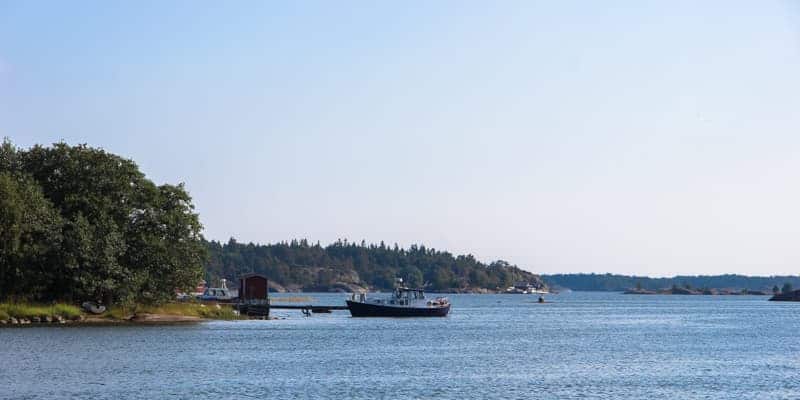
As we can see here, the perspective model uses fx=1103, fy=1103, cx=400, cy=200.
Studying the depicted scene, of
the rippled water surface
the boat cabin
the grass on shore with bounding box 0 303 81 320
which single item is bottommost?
the rippled water surface

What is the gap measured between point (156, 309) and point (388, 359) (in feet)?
134

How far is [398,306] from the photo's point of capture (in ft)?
422

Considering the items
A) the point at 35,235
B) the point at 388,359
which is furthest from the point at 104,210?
the point at 388,359

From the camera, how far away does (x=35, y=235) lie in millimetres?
93938

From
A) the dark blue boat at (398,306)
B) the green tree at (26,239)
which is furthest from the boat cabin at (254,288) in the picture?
the green tree at (26,239)

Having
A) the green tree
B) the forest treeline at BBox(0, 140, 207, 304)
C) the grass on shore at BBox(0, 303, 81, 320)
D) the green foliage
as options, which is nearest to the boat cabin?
the green foliage

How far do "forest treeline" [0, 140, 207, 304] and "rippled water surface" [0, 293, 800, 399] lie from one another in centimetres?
641

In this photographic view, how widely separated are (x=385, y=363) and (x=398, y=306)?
2468 inches

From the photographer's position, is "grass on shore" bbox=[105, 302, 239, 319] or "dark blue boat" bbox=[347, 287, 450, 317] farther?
"dark blue boat" bbox=[347, 287, 450, 317]

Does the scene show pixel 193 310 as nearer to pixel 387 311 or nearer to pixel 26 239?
pixel 26 239

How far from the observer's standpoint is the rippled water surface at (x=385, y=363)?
51.9 metres

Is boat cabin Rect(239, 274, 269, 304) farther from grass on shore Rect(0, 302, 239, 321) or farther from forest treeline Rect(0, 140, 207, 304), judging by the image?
forest treeline Rect(0, 140, 207, 304)

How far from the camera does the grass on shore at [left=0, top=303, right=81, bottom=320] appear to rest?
301 ft

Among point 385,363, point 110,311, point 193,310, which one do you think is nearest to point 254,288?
point 193,310
